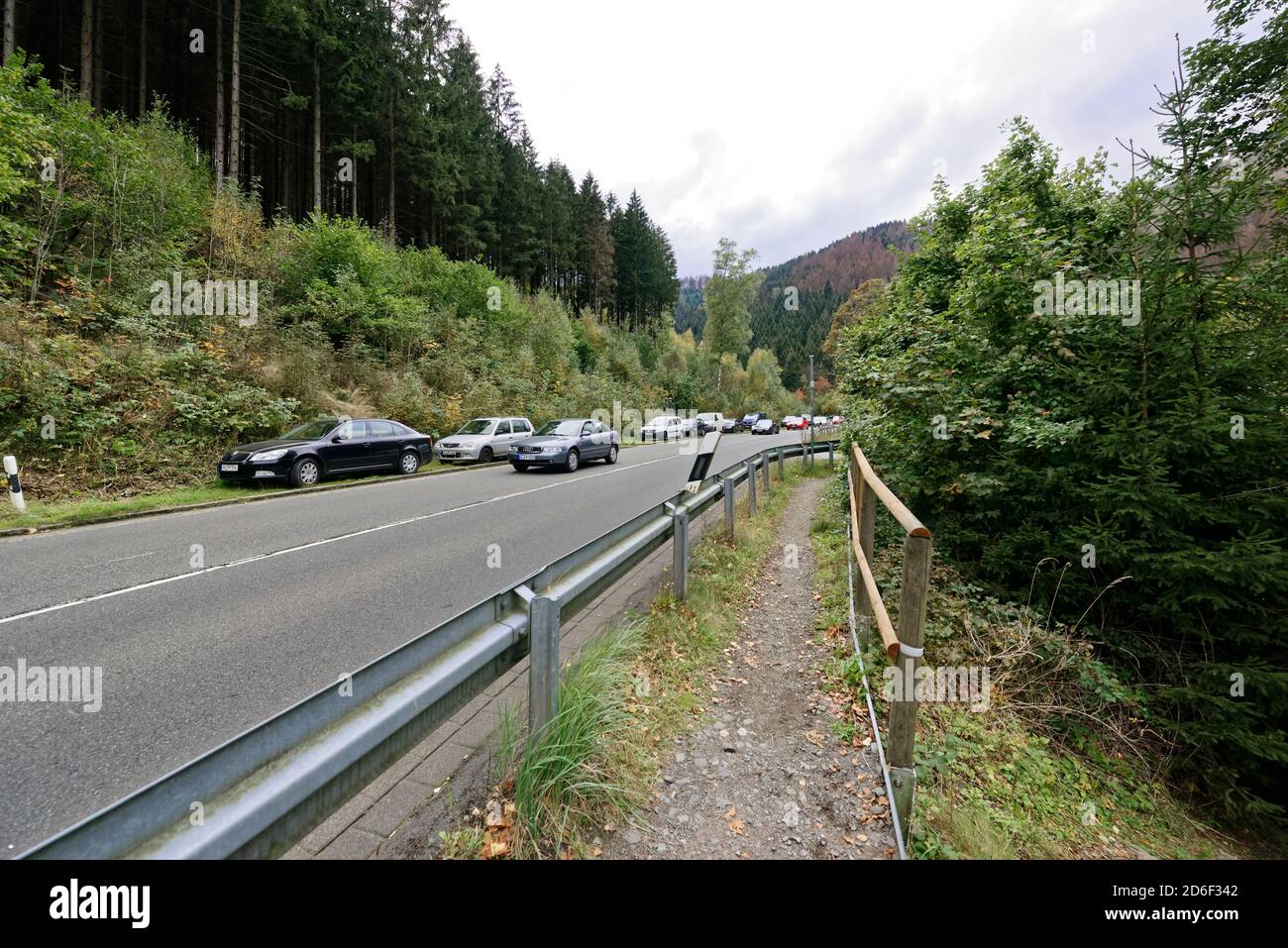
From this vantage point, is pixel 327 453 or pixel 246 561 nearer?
pixel 246 561

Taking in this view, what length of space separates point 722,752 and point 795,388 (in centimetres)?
7909

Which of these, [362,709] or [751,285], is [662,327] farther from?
[362,709]

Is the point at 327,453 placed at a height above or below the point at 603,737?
above

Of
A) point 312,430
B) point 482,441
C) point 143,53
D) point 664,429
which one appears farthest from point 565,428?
point 143,53

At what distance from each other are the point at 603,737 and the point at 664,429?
29.5 m

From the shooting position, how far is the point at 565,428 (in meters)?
16.7

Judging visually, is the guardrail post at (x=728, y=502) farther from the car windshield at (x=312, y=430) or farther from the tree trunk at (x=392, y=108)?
the tree trunk at (x=392, y=108)

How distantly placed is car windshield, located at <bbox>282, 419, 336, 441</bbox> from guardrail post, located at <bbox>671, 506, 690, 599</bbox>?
1098cm

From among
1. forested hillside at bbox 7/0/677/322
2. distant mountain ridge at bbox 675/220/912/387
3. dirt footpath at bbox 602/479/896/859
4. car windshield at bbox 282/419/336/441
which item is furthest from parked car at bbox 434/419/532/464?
distant mountain ridge at bbox 675/220/912/387

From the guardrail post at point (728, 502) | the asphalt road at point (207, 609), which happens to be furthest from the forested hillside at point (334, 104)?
the guardrail post at point (728, 502)

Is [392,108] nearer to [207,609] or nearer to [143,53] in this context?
[143,53]

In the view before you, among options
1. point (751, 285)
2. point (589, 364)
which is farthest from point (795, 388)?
point (589, 364)

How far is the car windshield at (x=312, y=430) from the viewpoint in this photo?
1216 cm

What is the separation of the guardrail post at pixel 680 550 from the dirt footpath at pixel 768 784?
2.66ft
